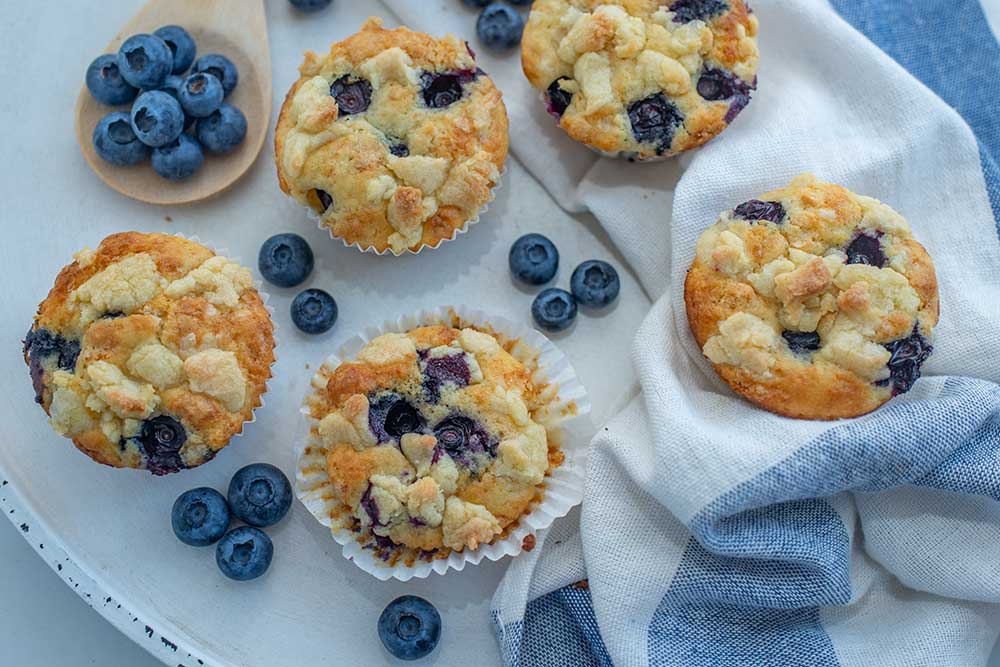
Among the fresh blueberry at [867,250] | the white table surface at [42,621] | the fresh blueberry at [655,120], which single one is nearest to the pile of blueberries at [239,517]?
the white table surface at [42,621]

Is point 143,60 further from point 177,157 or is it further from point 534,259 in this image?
point 534,259

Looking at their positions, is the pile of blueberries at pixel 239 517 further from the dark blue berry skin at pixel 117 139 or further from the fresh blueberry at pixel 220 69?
the fresh blueberry at pixel 220 69

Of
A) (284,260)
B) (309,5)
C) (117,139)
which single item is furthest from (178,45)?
(284,260)

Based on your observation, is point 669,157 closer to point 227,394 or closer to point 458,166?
point 458,166

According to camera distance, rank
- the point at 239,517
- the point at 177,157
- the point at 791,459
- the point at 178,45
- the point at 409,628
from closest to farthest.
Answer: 1. the point at 791,459
2. the point at 409,628
3. the point at 239,517
4. the point at 177,157
5. the point at 178,45

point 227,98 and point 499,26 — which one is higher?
point 227,98

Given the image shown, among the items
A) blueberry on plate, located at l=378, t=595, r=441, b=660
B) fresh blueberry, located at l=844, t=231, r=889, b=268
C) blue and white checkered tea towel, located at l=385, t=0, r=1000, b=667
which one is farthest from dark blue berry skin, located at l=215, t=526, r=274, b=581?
fresh blueberry, located at l=844, t=231, r=889, b=268
